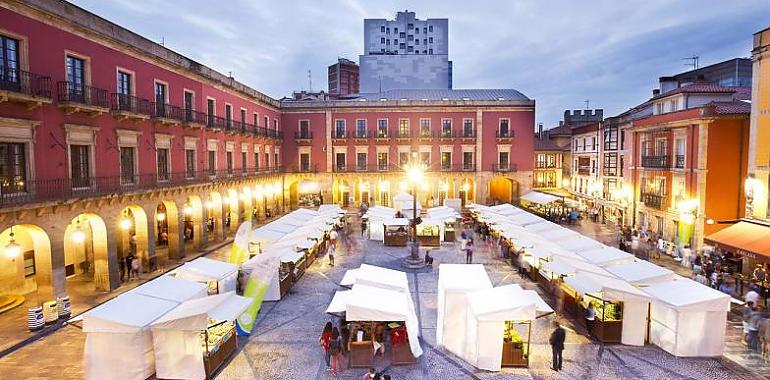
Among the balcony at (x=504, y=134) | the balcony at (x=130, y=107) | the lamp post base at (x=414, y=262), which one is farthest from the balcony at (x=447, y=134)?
the balcony at (x=130, y=107)

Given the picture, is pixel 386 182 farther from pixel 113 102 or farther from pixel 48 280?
pixel 48 280

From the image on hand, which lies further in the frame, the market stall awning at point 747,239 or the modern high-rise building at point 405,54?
the modern high-rise building at point 405,54

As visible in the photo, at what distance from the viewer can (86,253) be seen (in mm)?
20359

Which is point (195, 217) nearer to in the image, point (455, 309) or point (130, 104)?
point (130, 104)

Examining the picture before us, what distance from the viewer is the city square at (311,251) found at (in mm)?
10750

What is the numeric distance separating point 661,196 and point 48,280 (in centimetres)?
2805

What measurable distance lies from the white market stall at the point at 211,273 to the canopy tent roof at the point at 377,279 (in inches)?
167

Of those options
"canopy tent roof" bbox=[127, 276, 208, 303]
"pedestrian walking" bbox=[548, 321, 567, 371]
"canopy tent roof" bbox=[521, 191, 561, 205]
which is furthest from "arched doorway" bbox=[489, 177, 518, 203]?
"canopy tent roof" bbox=[127, 276, 208, 303]

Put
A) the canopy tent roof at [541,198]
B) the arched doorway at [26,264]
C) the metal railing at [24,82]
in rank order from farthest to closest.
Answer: the canopy tent roof at [541,198] < the arched doorway at [26,264] < the metal railing at [24,82]

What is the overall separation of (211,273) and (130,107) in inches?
374

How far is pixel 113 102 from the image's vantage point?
18062 mm

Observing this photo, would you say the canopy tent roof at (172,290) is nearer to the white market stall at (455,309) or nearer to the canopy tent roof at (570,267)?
the white market stall at (455,309)

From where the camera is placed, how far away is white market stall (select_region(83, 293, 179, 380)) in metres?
9.86

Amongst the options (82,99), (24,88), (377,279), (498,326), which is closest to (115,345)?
(377,279)
